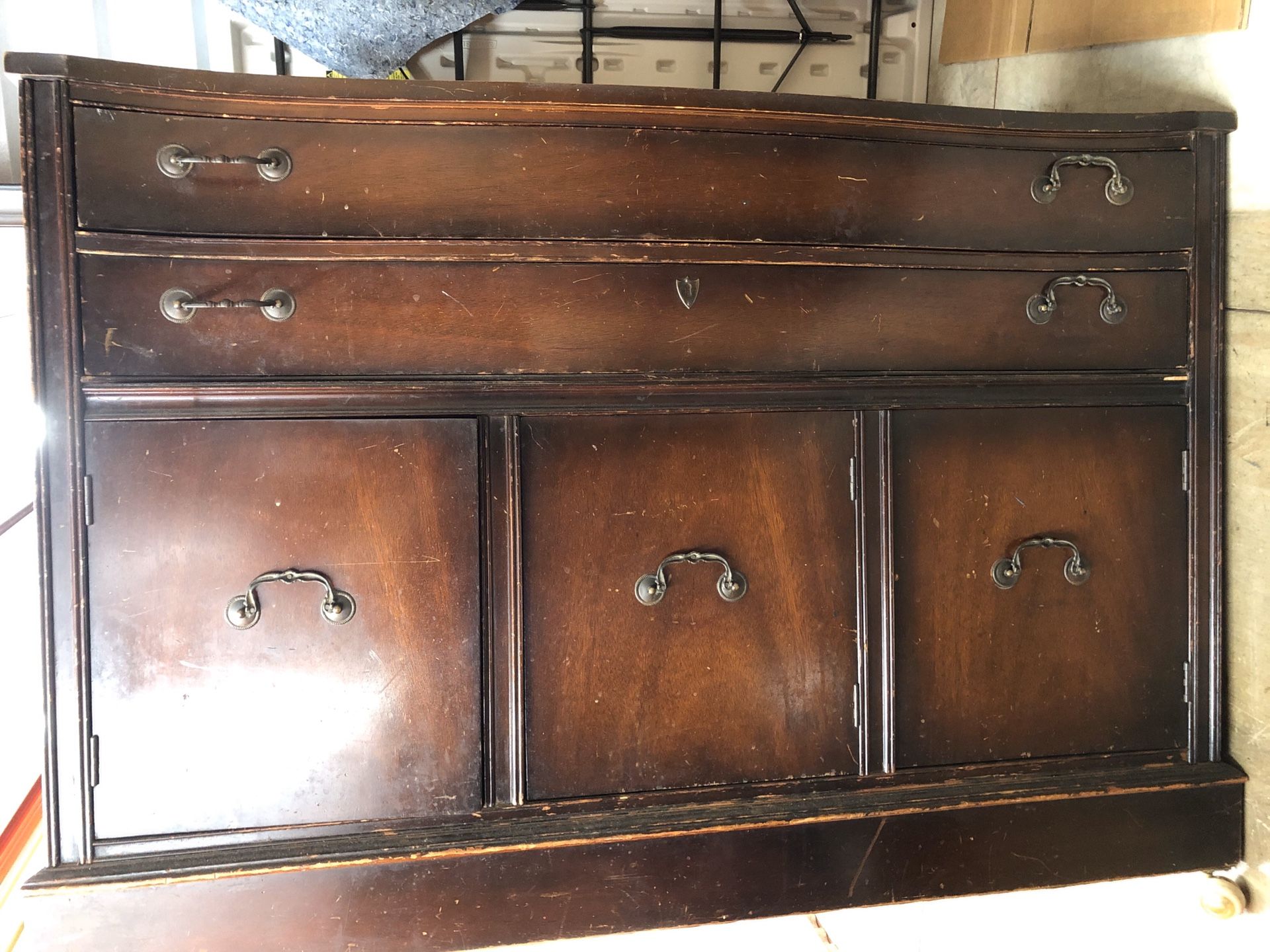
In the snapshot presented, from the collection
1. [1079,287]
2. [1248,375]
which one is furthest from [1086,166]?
[1248,375]

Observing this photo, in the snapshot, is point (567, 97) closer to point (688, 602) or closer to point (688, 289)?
point (688, 289)

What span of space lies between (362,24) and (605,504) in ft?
2.69

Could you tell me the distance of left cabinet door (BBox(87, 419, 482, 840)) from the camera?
3.46ft

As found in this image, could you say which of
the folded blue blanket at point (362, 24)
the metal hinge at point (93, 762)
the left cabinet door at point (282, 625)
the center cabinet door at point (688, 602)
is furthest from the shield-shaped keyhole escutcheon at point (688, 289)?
the metal hinge at point (93, 762)

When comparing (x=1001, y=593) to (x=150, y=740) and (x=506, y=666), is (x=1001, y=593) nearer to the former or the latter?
(x=506, y=666)

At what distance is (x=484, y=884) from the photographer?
112 centimetres

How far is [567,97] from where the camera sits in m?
1.08

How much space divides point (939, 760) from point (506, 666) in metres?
0.61

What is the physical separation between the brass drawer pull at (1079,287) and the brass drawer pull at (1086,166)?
0.11 metres

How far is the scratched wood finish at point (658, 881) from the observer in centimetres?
106

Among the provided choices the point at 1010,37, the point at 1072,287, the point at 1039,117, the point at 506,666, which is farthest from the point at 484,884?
the point at 1010,37

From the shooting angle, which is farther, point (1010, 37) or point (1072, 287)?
point (1010, 37)

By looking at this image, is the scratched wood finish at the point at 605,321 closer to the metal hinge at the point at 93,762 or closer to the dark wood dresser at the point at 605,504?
the dark wood dresser at the point at 605,504

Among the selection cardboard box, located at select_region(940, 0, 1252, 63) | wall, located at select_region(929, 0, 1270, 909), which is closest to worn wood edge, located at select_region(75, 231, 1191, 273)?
wall, located at select_region(929, 0, 1270, 909)
